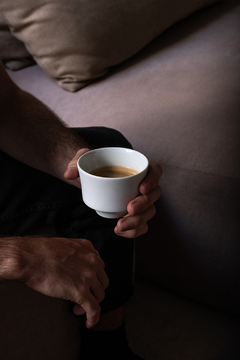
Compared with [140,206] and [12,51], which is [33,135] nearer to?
[140,206]

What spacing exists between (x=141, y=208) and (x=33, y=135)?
40cm

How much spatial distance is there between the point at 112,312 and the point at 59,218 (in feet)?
1.06

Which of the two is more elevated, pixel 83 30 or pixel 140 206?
pixel 83 30

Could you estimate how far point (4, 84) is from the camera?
2.52 feet

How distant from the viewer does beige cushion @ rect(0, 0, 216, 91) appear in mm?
1006

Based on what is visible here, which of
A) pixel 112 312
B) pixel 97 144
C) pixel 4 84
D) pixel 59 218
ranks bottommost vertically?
pixel 112 312

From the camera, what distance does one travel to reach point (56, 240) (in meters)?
0.53

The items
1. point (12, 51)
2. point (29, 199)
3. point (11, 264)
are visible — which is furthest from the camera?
point (12, 51)

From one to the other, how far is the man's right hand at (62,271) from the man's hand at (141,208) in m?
0.09

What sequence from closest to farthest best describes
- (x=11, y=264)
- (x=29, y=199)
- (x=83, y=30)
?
(x=11, y=264) < (x=29, y=199) < (x=83, y=30)

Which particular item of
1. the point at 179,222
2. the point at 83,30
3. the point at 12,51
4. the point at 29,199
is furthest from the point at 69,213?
the point at 12,51

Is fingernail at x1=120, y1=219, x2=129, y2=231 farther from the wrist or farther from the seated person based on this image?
the wrist

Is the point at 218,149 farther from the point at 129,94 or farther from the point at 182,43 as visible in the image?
the point at 182,43

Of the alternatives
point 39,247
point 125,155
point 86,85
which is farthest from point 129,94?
point 39,247
